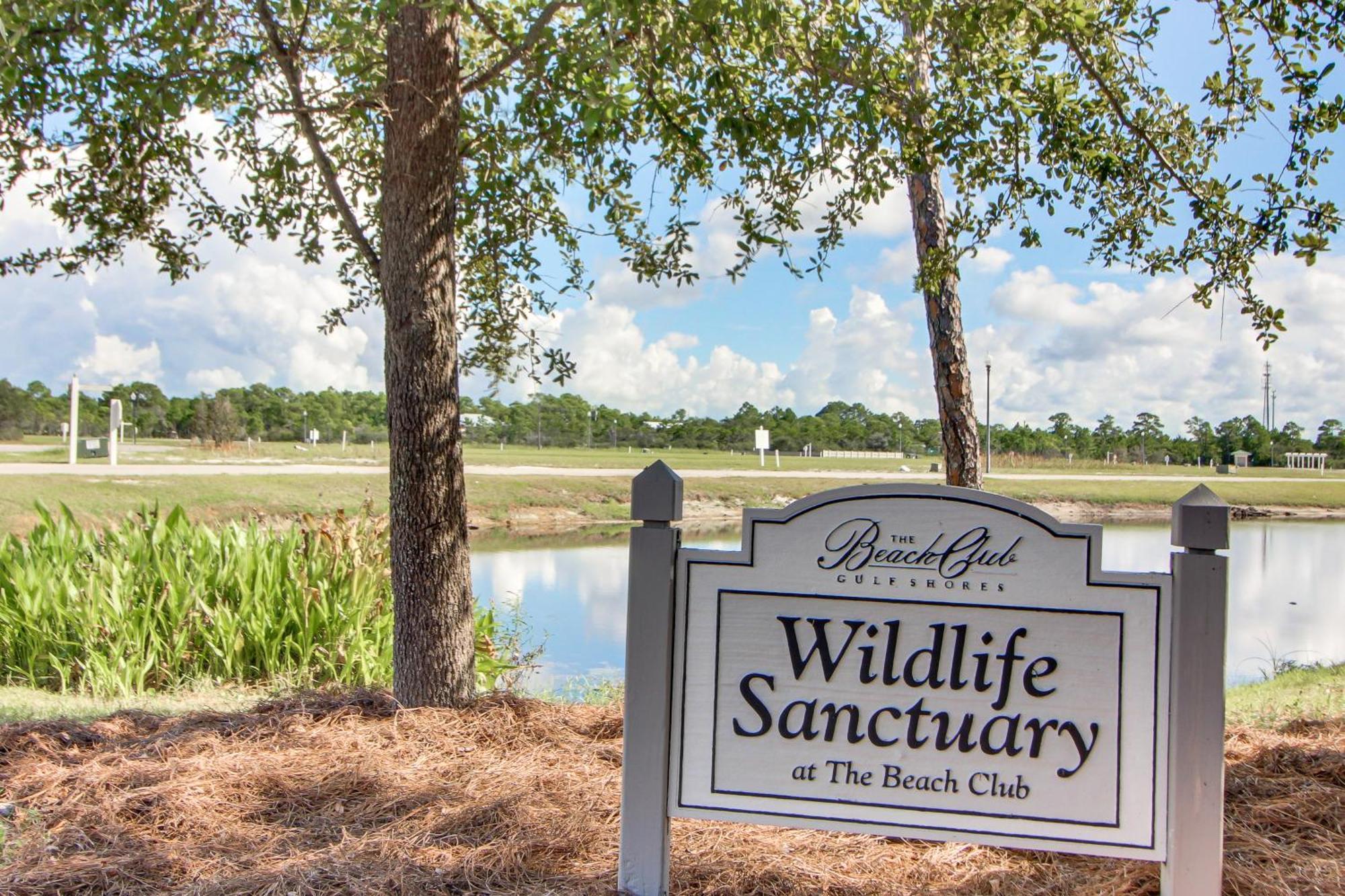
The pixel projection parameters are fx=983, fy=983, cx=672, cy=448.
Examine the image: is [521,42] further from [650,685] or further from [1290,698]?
[1290,698]

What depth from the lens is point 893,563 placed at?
7.83 feet

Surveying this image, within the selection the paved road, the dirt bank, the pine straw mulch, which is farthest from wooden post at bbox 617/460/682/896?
the dirt bank

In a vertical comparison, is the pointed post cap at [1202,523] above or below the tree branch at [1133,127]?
below

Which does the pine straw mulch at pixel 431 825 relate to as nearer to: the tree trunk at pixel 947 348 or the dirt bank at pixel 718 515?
the tree trunk at pixel 947 348

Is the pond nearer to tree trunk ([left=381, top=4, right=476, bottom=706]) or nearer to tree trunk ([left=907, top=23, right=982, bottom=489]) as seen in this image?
tree trunk ([left=907, top=23, right=982, bottom=489])

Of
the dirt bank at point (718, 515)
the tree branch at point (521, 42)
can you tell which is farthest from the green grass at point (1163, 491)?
the tree branch at point (521, 42)

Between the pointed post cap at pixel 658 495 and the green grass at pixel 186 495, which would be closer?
the pointed post cap at pixel 658 495

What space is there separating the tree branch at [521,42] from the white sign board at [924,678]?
245 cm

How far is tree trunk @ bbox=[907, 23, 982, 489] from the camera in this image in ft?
17.6

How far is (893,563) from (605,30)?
217 centimetres

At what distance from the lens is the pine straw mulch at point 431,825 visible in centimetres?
252

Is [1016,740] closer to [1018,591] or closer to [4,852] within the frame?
[1018,591]

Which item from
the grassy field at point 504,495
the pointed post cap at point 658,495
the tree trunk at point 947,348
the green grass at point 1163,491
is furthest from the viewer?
the green grass at point 1163,491

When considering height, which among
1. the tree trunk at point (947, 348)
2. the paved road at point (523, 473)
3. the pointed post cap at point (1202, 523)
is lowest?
the paved road at point (523, 473)
